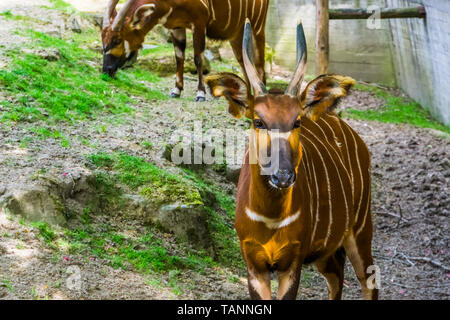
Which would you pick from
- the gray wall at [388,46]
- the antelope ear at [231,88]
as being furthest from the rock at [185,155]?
the gray wall at [388,46]

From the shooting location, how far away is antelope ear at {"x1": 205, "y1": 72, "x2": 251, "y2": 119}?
3666mm

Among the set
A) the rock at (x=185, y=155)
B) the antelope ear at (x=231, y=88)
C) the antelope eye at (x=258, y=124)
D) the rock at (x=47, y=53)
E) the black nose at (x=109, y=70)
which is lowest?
the rock at (x=185, y=155)

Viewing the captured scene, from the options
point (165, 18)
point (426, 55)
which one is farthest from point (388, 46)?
point (165, 18)

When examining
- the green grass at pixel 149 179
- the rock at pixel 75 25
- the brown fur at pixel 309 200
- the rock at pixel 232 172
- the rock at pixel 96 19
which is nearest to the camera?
the brown fur at pixel 309 200

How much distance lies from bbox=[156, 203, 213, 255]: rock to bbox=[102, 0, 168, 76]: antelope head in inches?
131

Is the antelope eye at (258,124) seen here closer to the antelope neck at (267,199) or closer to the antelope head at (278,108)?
the antelope head at (278,108)

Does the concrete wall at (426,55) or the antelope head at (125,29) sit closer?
the antelope head at (125,29)

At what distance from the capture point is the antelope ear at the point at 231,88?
144 inches

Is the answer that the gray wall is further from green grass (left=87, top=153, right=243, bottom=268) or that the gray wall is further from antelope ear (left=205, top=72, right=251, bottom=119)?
antelope ear (left=205, top=72, right=251, bottom=119)

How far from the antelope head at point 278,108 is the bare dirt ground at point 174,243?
120 cm

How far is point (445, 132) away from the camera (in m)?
8.96

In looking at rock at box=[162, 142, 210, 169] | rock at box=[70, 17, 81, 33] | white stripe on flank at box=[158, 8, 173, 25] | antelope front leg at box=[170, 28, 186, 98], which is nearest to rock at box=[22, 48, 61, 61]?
white stripe on flank at box=[158, 8, 173, 25]

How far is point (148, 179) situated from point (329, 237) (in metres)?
1.82

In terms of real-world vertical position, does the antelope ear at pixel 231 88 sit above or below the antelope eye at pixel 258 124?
above
